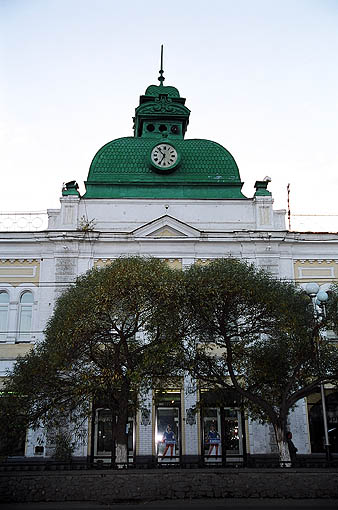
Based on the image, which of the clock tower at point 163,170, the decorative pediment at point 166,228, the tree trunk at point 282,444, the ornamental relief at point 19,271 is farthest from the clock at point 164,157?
the tree trunk at point 282,444

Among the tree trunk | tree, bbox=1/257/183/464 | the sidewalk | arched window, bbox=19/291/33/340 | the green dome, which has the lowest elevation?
the sidewalk

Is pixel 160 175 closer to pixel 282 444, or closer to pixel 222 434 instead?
pixel 222 434

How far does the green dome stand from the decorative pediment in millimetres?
2180

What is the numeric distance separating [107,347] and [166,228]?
36.8 feet

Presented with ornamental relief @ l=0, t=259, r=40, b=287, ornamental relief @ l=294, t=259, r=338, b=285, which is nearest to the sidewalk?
ornamental relief @ l=0, t=259, r=40, b=287

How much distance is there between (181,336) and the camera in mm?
22531

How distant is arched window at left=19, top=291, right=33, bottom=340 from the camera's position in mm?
31859

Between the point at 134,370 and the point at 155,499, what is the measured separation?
199 inches

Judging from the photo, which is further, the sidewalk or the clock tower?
the clock tower

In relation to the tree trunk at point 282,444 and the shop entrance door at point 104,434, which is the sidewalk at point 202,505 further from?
the shop entrance door at point 104,434

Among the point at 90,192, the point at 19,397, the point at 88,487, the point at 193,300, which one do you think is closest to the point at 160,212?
the point at 90,192

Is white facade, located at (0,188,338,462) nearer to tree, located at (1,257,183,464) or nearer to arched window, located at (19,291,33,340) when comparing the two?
arched window, located at (19,291,33,340)

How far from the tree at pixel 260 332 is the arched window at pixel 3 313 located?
1264cm

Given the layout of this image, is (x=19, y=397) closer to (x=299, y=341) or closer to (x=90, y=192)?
(x=299, y=341)
